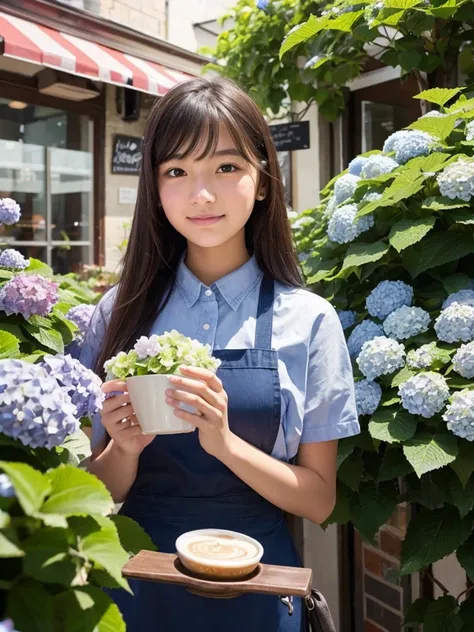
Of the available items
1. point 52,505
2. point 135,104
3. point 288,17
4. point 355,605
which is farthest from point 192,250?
point 135,104

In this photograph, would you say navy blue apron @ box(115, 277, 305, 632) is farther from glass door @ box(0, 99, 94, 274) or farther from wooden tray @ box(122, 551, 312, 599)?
glass door @ box(0, 99, 94, 274)

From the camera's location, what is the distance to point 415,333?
1.59 metres

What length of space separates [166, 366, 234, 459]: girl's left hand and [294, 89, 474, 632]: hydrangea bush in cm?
53

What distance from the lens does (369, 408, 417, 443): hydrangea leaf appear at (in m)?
1.46

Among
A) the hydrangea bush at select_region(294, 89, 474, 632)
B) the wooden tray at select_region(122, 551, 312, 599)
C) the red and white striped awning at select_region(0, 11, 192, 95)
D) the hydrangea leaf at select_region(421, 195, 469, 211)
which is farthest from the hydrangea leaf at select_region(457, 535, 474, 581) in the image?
the red and white striped awning at select_region(0, 11, 192, 95)

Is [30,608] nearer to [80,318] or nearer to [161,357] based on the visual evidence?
[161,357]

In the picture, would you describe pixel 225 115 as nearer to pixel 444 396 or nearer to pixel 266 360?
pixel 266 360

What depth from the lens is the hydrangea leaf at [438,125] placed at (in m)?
1.69

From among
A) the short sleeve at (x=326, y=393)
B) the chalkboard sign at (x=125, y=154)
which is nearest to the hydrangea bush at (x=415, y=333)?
the short sleeve at (x=326, y=393)

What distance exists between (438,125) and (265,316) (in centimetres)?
76

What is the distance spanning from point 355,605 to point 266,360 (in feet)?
5.11

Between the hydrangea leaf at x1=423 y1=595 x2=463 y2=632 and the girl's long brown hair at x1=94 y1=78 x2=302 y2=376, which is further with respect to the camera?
the hydrangea leaf at x1=423 y1=595 x2=463 y2=632

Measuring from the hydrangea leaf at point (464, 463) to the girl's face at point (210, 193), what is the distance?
0.67m

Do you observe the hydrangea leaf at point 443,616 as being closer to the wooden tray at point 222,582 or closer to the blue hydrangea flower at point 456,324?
the blue hydrangea flower at point 456,324
